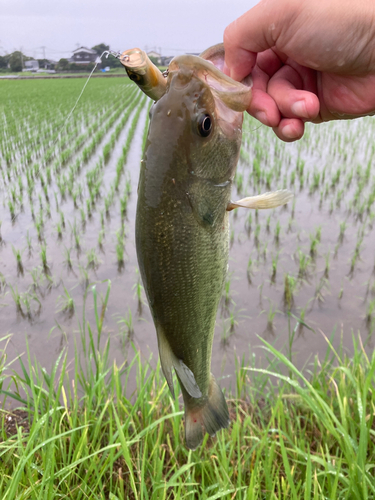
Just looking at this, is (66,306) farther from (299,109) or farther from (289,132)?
(299,109)

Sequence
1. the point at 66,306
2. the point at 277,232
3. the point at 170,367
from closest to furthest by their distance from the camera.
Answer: the point at 170,367 → the point at 66,306 → the point at 277,232

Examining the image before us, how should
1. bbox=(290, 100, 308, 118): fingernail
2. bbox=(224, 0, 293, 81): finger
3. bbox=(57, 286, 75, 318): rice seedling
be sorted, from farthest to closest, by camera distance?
bbox=(57, 286, 75, 318): rice seedling
bbox=(290, 100, 308, 118): fingernail
bbox=(224, 0, 293, 81): finger

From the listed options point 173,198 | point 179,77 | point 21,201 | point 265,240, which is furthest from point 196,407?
point 21,201

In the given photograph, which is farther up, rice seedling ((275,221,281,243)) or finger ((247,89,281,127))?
finger ((247,89,281,127))

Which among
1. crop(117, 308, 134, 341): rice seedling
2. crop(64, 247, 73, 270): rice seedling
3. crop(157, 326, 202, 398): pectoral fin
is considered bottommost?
crop(117, 308, 134, 341): rice seedling

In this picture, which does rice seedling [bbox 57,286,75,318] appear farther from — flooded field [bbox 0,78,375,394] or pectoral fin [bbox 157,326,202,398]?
pectoral fin [bbox 157,326,202,398]

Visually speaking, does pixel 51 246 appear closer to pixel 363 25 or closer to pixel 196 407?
pixel 196 407

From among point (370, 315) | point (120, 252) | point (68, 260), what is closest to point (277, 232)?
point (370, 315)

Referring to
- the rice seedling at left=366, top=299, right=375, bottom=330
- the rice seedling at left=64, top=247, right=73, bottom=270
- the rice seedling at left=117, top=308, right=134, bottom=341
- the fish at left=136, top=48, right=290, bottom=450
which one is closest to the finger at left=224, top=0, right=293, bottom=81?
the fish at left=136, top=48, right=290, bottom=450
